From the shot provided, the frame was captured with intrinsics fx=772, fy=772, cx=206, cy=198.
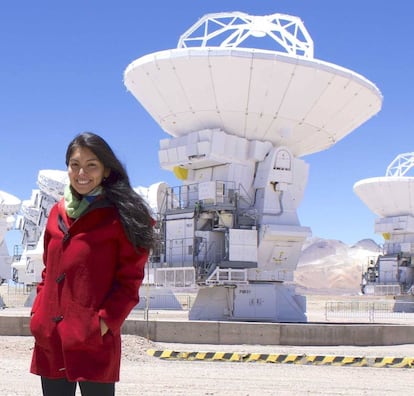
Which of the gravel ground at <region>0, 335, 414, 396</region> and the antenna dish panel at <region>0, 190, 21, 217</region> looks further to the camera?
the antenna dish panel at <region>0, 190, 21, 217</region>

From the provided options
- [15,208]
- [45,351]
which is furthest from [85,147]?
[15,208]

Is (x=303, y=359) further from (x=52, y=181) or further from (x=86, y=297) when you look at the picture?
(x=52, y=181)

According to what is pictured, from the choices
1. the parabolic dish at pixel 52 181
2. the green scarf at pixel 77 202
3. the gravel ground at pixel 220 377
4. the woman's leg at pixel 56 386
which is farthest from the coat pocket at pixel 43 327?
the parabolic dish at pixel 52 181

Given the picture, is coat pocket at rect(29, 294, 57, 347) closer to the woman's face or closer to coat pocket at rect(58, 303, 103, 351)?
coat pocket at rect(58, 303, 103, 351)

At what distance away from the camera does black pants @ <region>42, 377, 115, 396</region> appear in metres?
3.38

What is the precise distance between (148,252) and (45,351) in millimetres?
641

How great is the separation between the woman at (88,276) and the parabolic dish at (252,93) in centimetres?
1886

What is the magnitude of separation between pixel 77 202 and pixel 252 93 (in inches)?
770

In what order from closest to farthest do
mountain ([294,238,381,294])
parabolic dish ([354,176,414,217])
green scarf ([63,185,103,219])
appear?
green scarf ([63,185,103,219])
parabolic dish ([354,176,414,217])
mountain ([294,238,381,294])

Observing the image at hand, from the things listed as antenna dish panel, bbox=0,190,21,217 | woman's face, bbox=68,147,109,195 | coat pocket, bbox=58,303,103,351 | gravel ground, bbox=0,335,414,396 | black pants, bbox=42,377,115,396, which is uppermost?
antenna dish panel, bbox=0,190,21,217

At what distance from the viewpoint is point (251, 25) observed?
24000 mm

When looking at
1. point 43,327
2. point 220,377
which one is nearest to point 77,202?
point 43,327

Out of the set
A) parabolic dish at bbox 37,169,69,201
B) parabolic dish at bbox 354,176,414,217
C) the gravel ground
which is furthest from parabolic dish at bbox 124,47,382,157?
parabolic dish at bbox 354,176,414,217

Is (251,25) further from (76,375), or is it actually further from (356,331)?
(76,375)
